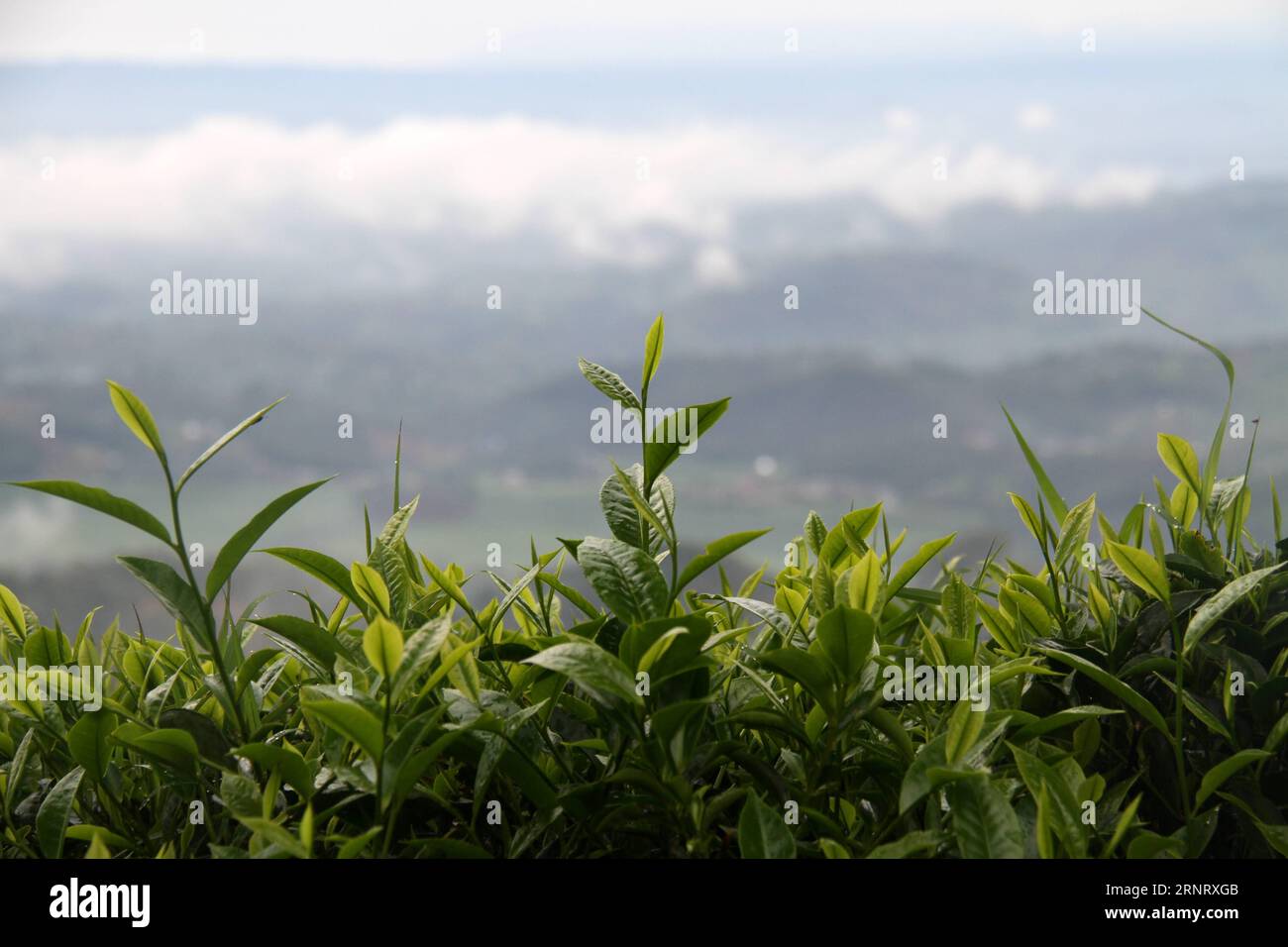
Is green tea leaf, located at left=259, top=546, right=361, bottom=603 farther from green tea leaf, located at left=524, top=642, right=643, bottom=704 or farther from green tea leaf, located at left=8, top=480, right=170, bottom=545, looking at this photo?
green tea leaf, located at left=524, top=642, right=643, bottom=704

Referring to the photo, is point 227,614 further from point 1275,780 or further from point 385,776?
point 1275,780

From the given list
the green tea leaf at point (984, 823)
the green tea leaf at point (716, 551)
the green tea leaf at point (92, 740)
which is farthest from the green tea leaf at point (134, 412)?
the green tea leaf at point (984, 823)

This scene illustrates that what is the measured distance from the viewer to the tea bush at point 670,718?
2.25ft

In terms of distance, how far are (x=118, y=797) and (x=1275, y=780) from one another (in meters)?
0.92

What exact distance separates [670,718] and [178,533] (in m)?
0.37

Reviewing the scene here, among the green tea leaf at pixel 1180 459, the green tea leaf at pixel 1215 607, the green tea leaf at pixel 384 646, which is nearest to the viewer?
the green tea leaf at pixel 384 646

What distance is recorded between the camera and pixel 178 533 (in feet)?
2.40

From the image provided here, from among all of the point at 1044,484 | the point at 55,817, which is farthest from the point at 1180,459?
the point at 55,817

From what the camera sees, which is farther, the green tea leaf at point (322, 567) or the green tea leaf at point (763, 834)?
the green tea leaf at point (322, 567)

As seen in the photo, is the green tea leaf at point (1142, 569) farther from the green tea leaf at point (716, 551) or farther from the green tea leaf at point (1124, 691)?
the green tea leaf at point (716, 551)

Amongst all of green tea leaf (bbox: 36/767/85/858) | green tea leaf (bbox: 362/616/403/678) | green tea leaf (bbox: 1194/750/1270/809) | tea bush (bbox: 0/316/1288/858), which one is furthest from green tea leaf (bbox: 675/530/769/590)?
green tea leaf (bbox: 36/767/85/858)
